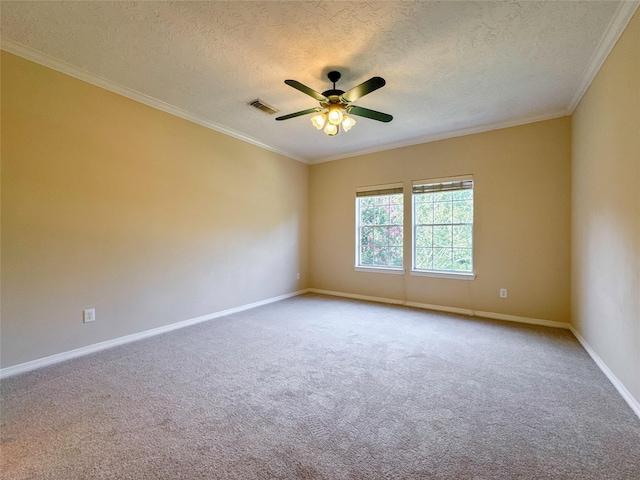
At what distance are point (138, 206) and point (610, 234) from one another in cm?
464

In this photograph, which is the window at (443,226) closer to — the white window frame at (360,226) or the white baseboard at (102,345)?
the white window frame at (360,226)

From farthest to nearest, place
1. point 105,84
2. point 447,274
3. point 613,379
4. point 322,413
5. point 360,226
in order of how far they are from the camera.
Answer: point 360,226 < point 447,274 < point 105,84 < point 613,379 < point 322,413

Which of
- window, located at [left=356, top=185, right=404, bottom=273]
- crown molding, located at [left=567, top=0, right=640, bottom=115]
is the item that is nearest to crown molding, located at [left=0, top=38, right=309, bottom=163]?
window, located at [left=356, top=185, right=404, bottom=273]

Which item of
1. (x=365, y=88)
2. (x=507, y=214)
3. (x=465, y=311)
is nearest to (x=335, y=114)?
(x=365, y=88)

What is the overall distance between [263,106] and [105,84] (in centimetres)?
163

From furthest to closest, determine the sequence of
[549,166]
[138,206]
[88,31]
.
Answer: [549,166] < [138,206] < [88,31]

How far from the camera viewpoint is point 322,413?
1.91 m

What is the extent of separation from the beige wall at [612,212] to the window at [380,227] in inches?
92.9

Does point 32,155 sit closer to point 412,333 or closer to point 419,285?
point 412,333

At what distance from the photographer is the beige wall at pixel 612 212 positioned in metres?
2.00

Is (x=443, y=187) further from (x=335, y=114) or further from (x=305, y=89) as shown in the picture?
(x=305, y=89)

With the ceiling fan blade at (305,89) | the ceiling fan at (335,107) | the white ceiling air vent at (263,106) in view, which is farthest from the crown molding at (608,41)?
the white ceiling air vent at (263,106)

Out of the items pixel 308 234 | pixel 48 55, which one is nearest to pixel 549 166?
pixel 308 234

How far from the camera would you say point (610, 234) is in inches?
95.3
